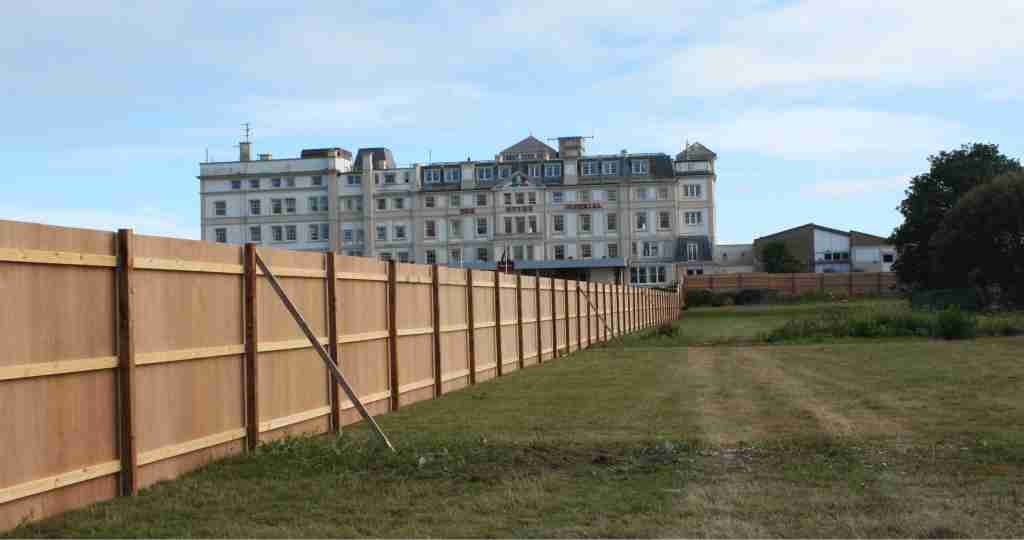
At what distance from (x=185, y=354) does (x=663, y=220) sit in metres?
95.0

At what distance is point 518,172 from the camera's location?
102 metres

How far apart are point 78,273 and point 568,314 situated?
22416mm

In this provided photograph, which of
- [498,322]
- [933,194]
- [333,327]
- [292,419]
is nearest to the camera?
[292,419]

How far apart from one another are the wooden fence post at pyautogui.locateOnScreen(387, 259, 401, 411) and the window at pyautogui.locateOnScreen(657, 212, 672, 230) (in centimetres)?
8916

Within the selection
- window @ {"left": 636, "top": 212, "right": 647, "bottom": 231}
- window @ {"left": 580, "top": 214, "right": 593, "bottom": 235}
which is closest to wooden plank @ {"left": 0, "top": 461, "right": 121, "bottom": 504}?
window @ {"left": 580, "top": 214, "right": 593, "bottom": 235}

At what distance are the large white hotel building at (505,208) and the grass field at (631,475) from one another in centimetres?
8670

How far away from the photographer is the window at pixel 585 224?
103688 millimetres

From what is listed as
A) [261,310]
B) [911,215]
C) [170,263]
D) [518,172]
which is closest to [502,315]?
[261,310]

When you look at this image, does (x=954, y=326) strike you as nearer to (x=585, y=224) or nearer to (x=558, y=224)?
(x=585, y=224)

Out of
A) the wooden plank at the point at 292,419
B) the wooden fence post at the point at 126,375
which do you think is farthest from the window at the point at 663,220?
the wooden fence post at the point at 126,375

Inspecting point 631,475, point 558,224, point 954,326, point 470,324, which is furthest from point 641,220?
point 631,475

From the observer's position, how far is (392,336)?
14758 mm

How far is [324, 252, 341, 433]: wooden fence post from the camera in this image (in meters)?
12.5

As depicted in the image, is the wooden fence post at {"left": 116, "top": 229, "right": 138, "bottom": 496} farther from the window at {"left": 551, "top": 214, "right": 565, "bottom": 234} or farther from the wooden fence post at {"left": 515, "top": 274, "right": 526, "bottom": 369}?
the window at {"left": 551, "top": 214, "right": 565, "bottom": 234}
